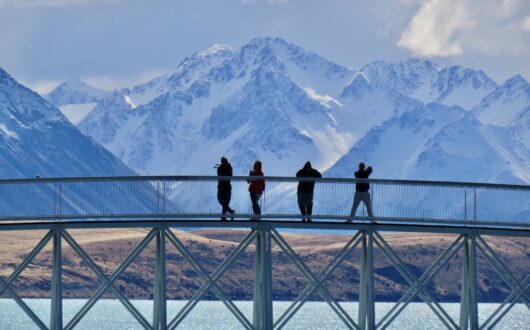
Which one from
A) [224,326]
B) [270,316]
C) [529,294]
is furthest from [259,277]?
[224,326]

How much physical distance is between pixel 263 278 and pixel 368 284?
4.94m

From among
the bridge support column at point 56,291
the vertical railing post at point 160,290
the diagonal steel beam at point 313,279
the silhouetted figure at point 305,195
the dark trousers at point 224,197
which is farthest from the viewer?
the silhouetted figure at point 305,195

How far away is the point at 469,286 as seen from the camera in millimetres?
68438

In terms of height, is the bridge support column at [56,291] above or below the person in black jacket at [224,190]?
below

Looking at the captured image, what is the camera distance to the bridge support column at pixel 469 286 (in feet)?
221

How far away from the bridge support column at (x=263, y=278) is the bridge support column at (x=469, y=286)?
32.0 feet

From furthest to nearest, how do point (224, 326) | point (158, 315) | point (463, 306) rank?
point (224, 326), point (463, 306), point (158, 315)

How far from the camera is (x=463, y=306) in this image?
6888 cm

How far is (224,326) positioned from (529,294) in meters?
120

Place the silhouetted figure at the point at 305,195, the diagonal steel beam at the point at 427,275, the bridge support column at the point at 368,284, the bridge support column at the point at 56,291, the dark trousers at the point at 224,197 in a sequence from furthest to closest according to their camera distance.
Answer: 1. the diagonal steel beam at the point at 427,275
2. the silhouetted figure at the point at 305,195
3. the bridge support column at the point at 368,284
4. the dark trousers at the point at 224,197
5. the bridge support column at the point at 56,291

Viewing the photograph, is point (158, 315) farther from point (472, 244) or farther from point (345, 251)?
point (472, 244)

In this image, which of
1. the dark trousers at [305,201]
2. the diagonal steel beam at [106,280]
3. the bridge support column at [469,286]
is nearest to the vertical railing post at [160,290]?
the diagonal steel beam at [106,280]

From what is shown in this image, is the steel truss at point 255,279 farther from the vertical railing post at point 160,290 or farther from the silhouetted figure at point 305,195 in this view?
the silhouetted figure at point 305,195

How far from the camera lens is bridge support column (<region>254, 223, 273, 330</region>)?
64.6 metres
